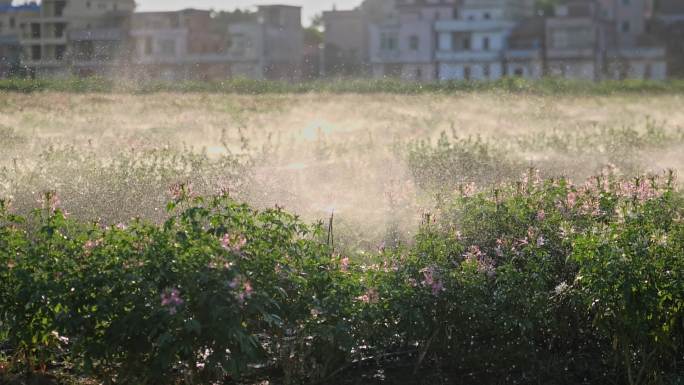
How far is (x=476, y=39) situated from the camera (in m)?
62.6

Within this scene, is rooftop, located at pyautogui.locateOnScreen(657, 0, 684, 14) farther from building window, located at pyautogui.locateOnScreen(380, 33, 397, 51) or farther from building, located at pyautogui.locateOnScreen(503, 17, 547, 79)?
→ building window, located at pyautogui.locateOnScreen(380, 33, 397, 51)

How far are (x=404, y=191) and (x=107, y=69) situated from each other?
2114 centimetres

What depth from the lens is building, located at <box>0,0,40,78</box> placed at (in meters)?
23.2

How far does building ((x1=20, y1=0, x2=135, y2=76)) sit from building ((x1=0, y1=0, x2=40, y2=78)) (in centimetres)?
19

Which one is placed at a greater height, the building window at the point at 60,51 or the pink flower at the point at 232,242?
the building window at the point at 60,51

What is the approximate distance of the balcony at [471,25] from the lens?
2434 inches

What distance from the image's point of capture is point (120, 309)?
530 cm

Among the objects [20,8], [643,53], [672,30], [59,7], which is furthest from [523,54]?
[20,8]

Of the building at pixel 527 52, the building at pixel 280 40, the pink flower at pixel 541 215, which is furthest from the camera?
the building at pixel 527 52

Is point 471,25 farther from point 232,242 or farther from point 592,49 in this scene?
point 232,242

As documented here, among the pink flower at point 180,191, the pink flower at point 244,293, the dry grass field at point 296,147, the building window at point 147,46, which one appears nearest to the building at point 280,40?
the building window at point 147,46

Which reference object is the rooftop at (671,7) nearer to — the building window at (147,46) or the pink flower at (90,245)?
the building window at (147,46)

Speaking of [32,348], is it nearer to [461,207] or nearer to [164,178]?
[461,207]

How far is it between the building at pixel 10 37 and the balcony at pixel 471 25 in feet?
127
